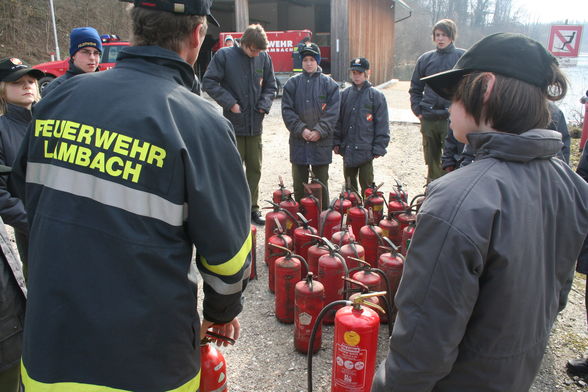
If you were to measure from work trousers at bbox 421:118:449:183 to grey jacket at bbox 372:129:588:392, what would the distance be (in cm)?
488

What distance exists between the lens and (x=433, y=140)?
6238 mm

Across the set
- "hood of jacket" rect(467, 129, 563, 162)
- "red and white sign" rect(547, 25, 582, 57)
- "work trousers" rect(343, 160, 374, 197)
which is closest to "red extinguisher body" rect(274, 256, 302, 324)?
"hood of jacket" rect(467, 129, 563, 162)

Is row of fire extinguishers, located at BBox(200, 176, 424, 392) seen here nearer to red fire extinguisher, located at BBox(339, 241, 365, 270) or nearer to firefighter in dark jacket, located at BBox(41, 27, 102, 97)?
red fire extinguisher, located at BBox(339, 241, 365, 270)

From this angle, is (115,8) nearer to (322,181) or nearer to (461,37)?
(322,181)

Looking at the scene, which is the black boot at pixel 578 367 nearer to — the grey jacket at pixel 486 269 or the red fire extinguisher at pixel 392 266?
the red fire extinguisher at pixel 392 266

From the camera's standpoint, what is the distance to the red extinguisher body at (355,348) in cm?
244

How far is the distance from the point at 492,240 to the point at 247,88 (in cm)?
450

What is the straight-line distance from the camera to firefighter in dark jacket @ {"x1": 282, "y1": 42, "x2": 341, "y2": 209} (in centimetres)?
532

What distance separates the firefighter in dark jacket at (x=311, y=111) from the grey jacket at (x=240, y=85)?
0.32m

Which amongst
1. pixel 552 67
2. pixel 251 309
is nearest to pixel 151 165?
pixel 552 67

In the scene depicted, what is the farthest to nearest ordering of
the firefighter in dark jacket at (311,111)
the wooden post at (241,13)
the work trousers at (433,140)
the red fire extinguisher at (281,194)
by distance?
the wooden post at (241,13) → the work trousers at (433,140) → the firefighter in dark jacket at (311,111) → the red fire extinguisher at (281,194)

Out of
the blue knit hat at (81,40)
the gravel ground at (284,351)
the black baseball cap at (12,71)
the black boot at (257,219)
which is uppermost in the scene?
→ the blue knit hat at (81,40)

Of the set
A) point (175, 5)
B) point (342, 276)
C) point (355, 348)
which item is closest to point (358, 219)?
point (342, 276)

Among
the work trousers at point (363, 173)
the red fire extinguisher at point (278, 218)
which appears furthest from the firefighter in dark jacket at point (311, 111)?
the red fire extinguisher at point (278, 218)
